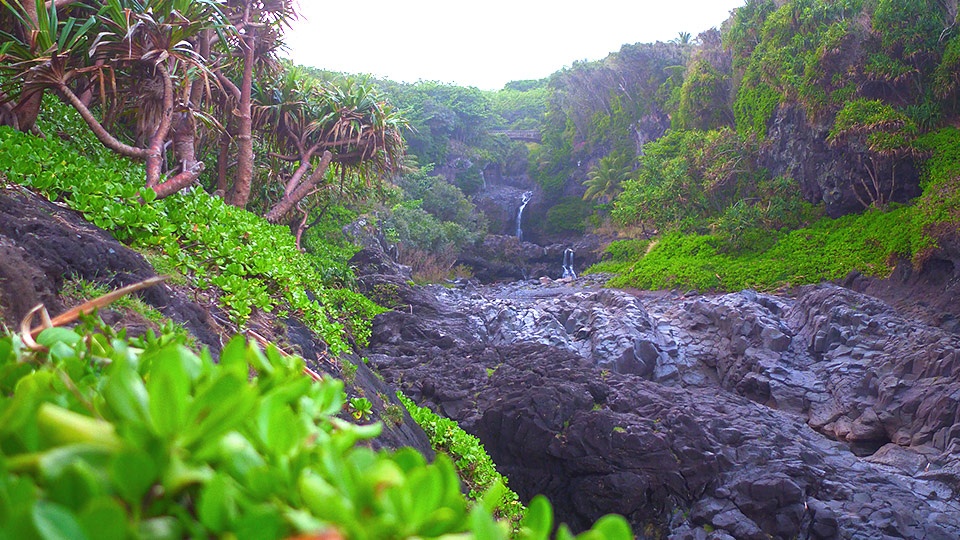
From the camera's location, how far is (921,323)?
10781 mm

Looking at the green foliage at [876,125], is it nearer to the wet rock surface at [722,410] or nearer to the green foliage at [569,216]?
the wet rock surface at [722,410]

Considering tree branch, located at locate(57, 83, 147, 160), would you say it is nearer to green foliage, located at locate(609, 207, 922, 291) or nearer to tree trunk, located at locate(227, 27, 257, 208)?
tree trunk, located at locate(227, 27, 257, 208)

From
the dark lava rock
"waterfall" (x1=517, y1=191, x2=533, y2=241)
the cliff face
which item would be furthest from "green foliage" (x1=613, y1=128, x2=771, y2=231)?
the dark lava rock

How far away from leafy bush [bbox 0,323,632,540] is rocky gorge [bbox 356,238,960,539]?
21.5ft

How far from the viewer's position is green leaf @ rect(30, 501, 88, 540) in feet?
1.66

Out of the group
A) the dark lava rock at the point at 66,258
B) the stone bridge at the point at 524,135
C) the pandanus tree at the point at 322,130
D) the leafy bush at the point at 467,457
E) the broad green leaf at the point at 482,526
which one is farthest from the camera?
the stone bridge at the point at 524,135

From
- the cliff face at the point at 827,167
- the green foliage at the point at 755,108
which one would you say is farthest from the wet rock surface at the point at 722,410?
the green foliage at the point at 755,108

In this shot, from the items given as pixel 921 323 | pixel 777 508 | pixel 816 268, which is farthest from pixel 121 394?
pixel 816 268

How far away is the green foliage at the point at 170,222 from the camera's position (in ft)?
13.7

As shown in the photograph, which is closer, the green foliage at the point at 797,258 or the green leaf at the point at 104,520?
the green leaf at the point at 104,520

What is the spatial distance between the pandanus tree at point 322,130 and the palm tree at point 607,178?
2286cm

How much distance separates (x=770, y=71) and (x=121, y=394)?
23275 millimetres

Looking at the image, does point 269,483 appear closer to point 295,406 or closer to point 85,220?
point 295,406

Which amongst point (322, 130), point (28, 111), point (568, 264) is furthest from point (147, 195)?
point (568, 264)
